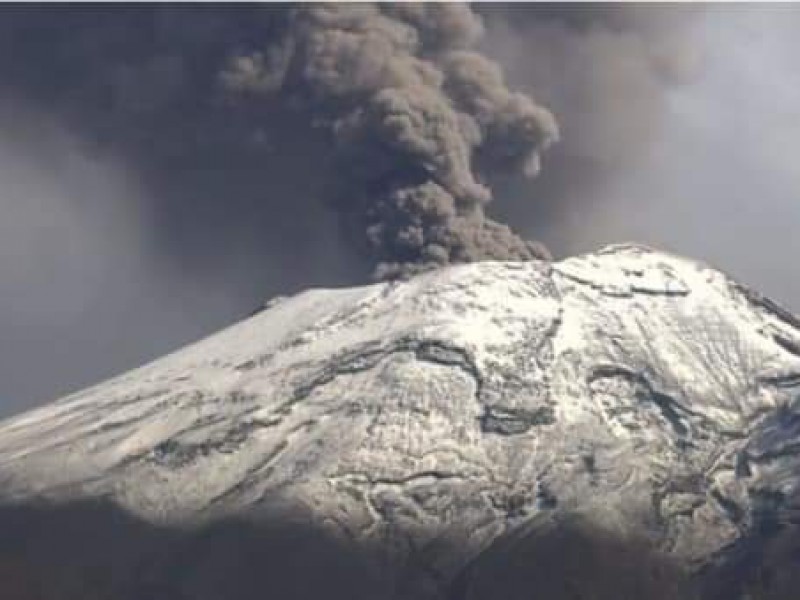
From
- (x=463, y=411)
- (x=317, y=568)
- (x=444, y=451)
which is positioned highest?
(x=463, y=411)

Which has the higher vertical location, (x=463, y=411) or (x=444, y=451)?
(x=463, y=411)

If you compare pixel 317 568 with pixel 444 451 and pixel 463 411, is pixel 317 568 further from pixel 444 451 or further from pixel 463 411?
pixel 463 411

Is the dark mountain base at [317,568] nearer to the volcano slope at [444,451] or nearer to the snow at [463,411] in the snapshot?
the volcano slope at [444,451]

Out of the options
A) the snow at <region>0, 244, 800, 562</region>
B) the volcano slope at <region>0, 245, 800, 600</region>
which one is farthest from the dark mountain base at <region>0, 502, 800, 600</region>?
the snow at <region>0, 244, 800, 562</region>

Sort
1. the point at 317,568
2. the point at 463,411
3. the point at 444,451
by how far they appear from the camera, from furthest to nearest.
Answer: the point at 463,411
the point at 444,451
the point at 317,568

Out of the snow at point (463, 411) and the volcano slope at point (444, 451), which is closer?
the volcano slope at point (444, 451)

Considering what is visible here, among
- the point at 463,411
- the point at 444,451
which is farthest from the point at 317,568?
the point at 463,411

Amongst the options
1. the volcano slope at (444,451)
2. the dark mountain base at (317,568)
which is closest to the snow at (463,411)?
the volcano slope at (444,451)

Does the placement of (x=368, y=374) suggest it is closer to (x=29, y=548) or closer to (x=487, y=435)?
(x=487, y=435)

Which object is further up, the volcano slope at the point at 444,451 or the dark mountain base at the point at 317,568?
the volcano slope at the point at 444,451
